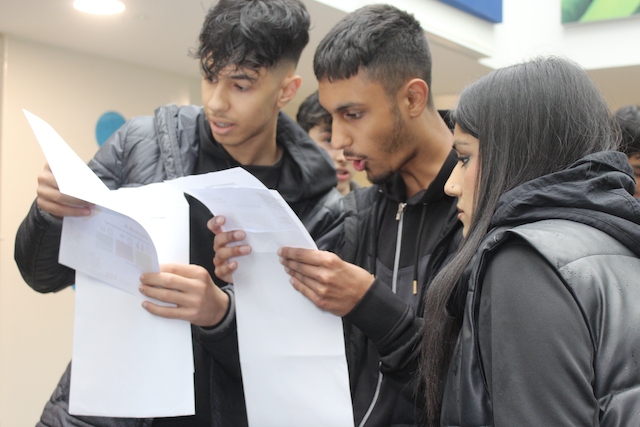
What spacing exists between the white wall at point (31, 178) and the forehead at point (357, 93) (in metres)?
2.67

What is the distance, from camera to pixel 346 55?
6.24 ft

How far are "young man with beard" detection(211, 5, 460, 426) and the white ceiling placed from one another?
1.27m

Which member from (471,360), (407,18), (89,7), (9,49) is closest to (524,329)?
(471,360)

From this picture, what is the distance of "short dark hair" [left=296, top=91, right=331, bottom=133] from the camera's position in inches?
131

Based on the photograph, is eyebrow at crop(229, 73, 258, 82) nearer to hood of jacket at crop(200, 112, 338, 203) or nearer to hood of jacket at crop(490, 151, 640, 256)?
hood of jacket at crop(200, 112, 338, 203)

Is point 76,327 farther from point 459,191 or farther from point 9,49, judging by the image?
point 9,49

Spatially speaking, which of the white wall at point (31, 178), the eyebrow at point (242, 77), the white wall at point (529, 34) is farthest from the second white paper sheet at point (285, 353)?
the white wall at point (529, 34)

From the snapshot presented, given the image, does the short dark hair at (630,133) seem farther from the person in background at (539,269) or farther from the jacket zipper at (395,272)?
the person in background at (539,269)

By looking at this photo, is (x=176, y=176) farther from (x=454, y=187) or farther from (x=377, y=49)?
(x=454, y=187)

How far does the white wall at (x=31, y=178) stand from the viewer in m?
3.89

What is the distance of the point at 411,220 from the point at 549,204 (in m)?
0.74

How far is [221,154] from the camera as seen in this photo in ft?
6.40

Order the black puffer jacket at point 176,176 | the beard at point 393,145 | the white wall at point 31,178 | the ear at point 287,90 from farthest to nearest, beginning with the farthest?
the white wall at point 31,178, the ear at point 287,90, the beard at point 393,145, the black puffer jacket at point 176,176

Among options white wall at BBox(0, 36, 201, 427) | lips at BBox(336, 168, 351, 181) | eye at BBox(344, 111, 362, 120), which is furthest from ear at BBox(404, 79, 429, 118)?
white wall at BBox(0, 36, 201, 427)
